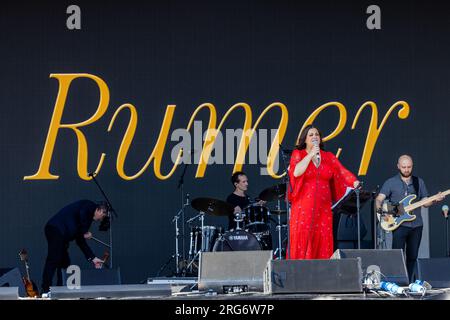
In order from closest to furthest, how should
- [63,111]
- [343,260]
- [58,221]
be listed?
[343,260] < [58,221] < [63,111]

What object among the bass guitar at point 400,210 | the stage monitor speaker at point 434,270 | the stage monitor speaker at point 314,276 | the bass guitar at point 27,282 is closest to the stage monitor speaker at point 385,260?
the stage monitor speaker at point 314,276

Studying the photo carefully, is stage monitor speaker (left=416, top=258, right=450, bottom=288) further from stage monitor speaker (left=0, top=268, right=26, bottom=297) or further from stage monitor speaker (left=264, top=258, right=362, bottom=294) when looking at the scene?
stage monitor speaker (left=0, top=268, right=26, bottom=297)

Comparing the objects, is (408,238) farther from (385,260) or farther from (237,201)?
(385,260)

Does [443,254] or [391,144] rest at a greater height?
[391,144]

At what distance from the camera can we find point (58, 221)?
34.9 feet

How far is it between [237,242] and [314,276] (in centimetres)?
587

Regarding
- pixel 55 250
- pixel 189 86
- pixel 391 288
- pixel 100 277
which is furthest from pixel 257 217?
pixel 391 288

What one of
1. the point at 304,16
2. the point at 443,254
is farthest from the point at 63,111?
the point at 443,254

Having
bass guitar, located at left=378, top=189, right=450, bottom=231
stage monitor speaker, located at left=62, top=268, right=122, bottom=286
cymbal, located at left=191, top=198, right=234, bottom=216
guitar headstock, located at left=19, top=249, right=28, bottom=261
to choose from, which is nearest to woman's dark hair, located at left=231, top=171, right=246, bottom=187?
cymbal, located at left=191, top=198, right=234, bottom=216

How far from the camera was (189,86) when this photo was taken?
12.1 meters

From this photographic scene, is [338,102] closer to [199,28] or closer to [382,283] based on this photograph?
[199,28]

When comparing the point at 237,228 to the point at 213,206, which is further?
the point at 213,206
